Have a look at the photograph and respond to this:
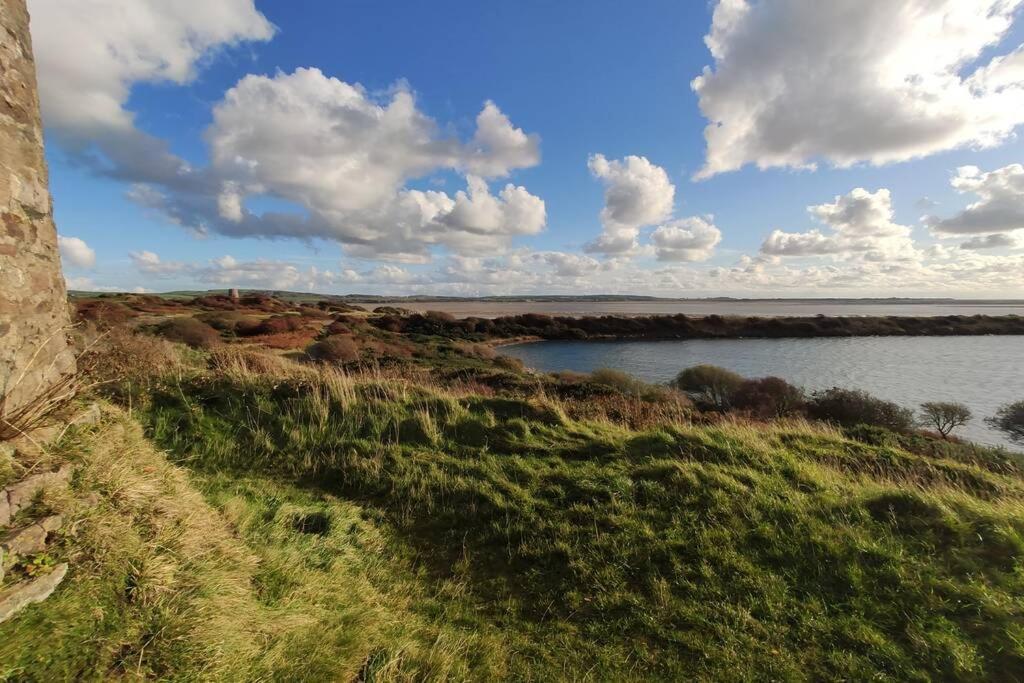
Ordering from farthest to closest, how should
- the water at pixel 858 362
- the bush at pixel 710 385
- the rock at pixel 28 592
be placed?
A: the water at pixel 858 362 → the bush at pixel 710 385 → the rock at pixel 28 592

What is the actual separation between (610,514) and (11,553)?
5.43 meters

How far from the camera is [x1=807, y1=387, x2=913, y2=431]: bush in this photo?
61.8ft

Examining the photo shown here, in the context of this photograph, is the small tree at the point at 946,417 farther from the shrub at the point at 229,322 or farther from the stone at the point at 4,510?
the shrub at the point at 229,322

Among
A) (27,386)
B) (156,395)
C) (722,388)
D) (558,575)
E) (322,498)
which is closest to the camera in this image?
(27,386)

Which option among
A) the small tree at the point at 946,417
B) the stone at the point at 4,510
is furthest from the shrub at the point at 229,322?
the small tree at the point at 946,417

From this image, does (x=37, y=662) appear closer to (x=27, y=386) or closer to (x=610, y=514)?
(x=27, y=386)

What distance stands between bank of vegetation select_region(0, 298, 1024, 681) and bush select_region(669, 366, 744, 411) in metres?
15.8

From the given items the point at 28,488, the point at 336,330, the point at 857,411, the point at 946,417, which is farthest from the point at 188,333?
the point at 946,417

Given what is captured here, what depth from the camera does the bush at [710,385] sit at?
24.0m

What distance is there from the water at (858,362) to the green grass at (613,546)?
2155 cm

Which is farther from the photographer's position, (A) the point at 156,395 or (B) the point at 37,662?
(A) the point at 156,395

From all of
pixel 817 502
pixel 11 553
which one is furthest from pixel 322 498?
pixel 817 502

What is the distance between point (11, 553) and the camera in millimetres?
2670

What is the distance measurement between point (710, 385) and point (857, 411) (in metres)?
6.97
